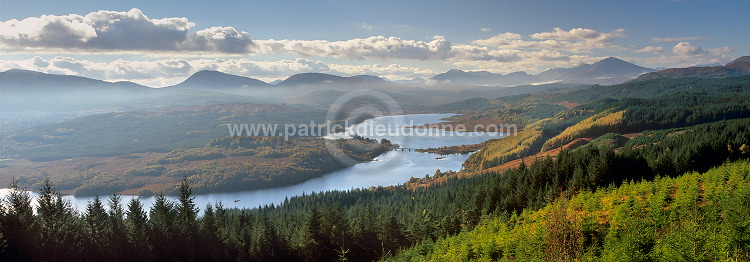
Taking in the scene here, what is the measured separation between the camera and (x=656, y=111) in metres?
144

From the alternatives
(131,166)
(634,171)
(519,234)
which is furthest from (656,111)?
(131,166)

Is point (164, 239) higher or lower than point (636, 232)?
lower

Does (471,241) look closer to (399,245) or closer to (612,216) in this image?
(612,216)

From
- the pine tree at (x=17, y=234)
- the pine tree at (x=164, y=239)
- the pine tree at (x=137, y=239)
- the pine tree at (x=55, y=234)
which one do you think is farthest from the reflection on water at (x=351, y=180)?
the pine tree at (x=17, y=234)

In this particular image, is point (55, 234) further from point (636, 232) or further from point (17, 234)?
point (636, 232)

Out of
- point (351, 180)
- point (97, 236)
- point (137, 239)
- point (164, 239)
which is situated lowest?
point (351, 180)

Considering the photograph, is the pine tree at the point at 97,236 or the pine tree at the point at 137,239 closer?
the pine tree at the point at 97,236

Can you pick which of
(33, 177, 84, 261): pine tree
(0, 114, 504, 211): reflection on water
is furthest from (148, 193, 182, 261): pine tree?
(0, 114, 504, 211): reflection on water

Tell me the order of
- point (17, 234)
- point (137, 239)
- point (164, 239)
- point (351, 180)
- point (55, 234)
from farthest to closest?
point (351, 180)
point (164, 239)
point (137, 239)
point (55, 234)
point (17, 234)

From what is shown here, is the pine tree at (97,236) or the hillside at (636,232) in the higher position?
the hillside at (636,232)

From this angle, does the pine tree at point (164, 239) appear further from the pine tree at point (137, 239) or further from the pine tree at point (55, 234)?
the pine tree at point (55, 234)

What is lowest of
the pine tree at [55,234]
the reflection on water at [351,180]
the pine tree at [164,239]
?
the reflection on water at [351,180]

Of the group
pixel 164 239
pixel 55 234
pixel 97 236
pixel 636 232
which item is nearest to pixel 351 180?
pixel 164 239

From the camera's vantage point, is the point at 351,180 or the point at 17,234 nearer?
the point at 17,234
